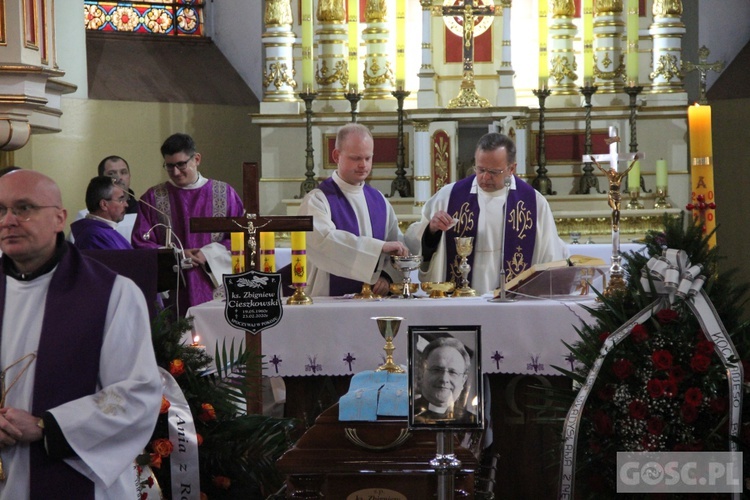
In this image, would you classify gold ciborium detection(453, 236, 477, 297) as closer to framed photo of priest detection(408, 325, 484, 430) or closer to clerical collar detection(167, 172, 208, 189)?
clerical collar detection(167, 172, 208, 189)

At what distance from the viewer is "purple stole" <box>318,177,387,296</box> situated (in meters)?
6.15

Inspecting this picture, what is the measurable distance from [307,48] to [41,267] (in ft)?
20.2

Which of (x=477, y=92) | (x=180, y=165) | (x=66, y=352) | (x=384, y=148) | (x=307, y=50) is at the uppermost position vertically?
(x=307, y=50)

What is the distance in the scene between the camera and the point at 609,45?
9.59 m

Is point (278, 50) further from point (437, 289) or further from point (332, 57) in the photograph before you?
point (437, 289)

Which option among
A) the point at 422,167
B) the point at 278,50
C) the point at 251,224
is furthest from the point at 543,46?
the point at 251,224

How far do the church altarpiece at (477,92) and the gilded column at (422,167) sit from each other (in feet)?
0.43

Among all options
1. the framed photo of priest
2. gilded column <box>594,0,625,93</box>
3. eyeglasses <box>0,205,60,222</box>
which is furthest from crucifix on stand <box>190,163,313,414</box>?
gilded column <box>594,0,625,93</box>

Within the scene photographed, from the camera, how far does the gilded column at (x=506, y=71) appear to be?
364 inches

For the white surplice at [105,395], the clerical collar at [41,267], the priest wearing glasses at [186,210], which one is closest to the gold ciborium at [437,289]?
the priest wearing glasses at [186,210]

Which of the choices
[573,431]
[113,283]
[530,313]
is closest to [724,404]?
[573,431]

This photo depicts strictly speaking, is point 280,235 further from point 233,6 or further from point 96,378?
point 96,378

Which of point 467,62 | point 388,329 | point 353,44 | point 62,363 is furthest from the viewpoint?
point 353,44

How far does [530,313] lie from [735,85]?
18.4ft
